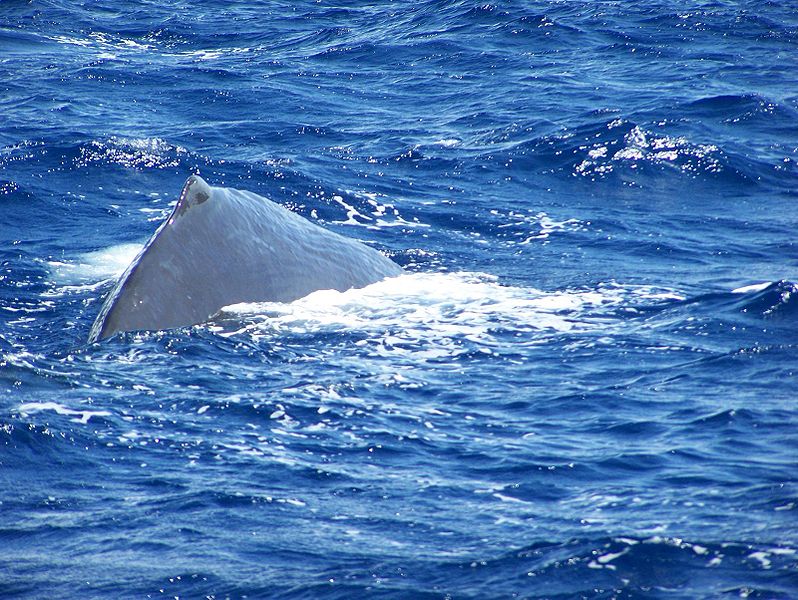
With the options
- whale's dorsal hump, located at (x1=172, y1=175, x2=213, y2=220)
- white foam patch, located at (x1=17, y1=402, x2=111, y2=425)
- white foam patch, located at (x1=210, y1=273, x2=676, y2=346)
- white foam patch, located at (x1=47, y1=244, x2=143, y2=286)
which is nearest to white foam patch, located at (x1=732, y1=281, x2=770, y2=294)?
white foam patch, located at (x1=210, y1=273, x2=676, y2=346)

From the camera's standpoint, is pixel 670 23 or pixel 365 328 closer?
pixel 365 328

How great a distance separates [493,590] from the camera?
7031 mm

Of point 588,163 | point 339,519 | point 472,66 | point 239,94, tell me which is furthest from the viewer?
point 472,66

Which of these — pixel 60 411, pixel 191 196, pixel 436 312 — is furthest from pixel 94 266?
pixel 60 411

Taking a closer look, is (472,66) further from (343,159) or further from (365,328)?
(365,328)

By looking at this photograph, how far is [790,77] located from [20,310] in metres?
17.6

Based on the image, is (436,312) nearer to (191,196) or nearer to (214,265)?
(214,265)

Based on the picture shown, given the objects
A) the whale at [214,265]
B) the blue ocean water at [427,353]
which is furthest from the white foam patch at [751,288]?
the whale at [214,265]

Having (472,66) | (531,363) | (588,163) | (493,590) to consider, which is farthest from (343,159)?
(493,590)

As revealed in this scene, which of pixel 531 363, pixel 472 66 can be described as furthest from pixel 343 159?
pixel 531 363

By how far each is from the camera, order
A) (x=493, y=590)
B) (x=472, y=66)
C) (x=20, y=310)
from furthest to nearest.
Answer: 1. (x=472, y=66)
2. (x=20, y=310)
3. (x=493, y=590)

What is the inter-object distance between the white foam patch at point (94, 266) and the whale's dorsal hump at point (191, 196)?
2.78m

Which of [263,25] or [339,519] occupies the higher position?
[263,25]

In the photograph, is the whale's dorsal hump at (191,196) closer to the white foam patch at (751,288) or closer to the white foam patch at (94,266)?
the white foam patch at (94,266)
